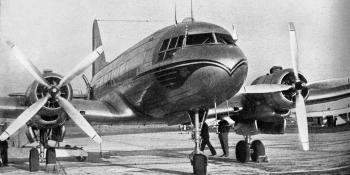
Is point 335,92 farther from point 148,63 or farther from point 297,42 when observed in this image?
point 148,63

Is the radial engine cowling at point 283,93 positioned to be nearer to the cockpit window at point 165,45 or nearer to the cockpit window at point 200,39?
the cockpit window at point 200,39

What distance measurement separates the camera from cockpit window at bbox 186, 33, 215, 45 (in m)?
8.34

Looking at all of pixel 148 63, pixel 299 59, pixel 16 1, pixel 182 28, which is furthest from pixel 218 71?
pixel 16 1

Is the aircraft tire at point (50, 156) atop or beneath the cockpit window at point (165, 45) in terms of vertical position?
beneath

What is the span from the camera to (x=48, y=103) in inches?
376

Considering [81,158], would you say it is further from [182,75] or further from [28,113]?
[182,75]

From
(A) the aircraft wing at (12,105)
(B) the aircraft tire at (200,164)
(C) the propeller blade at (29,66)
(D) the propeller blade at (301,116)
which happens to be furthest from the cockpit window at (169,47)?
(D) the propeller blade at (301,116)

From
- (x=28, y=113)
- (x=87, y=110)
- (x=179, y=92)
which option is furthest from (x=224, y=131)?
(x=28, y=113)

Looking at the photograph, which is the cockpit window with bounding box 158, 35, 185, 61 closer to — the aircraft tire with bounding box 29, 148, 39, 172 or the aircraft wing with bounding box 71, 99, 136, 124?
the aircraft wing with bounding box 71, 99, 136, 124

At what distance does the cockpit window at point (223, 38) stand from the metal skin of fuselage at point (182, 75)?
120mm

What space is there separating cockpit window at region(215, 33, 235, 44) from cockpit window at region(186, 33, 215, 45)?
132 mm

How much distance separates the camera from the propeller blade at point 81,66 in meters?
9.57

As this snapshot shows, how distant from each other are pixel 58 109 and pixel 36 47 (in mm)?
1801

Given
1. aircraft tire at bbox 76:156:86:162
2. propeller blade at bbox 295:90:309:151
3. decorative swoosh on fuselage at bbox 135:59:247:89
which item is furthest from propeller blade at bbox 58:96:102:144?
propeller blade at bbox 295:90:309:151
